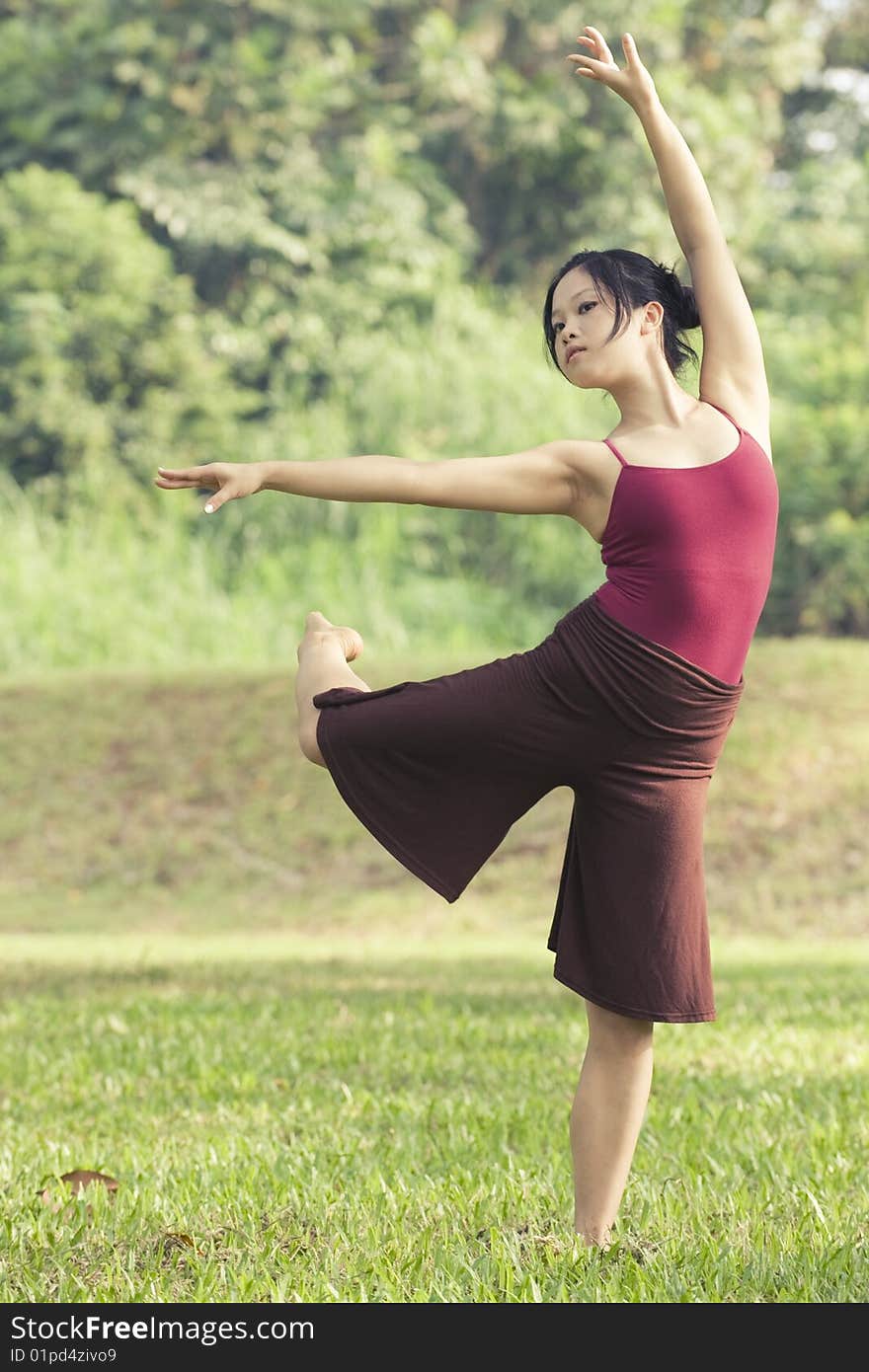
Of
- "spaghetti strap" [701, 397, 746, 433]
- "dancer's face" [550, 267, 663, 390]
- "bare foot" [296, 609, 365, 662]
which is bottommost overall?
"bare foot" [296, 609, 365, 662]

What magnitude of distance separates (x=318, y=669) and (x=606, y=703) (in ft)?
1.93

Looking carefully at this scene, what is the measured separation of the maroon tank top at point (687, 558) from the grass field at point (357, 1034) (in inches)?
45.4

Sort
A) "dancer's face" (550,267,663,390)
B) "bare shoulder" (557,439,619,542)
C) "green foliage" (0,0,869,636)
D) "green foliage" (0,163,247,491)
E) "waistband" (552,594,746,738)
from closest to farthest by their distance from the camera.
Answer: "waistband" (552,594,746,738), "bare shoulder" (557,439,619,542), "dancer's face" (550,267,663,390), "green foliage" (0,0,869,636), "green foliage" (0,163,247,491)

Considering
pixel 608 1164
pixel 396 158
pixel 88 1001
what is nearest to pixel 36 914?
pixel 88 1001

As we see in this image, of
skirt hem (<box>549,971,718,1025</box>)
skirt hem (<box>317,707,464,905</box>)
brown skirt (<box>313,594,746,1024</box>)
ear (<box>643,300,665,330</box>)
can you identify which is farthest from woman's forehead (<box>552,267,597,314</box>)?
skirt hem (<box>549,971,718,1025</box>)

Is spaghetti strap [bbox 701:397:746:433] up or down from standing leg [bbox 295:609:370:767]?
up

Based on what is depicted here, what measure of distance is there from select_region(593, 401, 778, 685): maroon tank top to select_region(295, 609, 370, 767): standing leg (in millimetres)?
531

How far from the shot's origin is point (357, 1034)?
619 cm

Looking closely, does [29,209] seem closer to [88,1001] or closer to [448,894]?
[88,1001]

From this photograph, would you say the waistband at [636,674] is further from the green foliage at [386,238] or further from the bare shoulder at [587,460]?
the green foliage at [386,238]

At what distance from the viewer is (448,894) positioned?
3082 mm

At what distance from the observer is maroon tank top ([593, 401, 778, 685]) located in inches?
120

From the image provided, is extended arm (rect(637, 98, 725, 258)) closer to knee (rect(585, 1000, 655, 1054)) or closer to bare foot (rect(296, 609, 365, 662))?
bare foot (rect(296, 609, 365, 662))

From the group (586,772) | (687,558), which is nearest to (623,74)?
(687,558)
